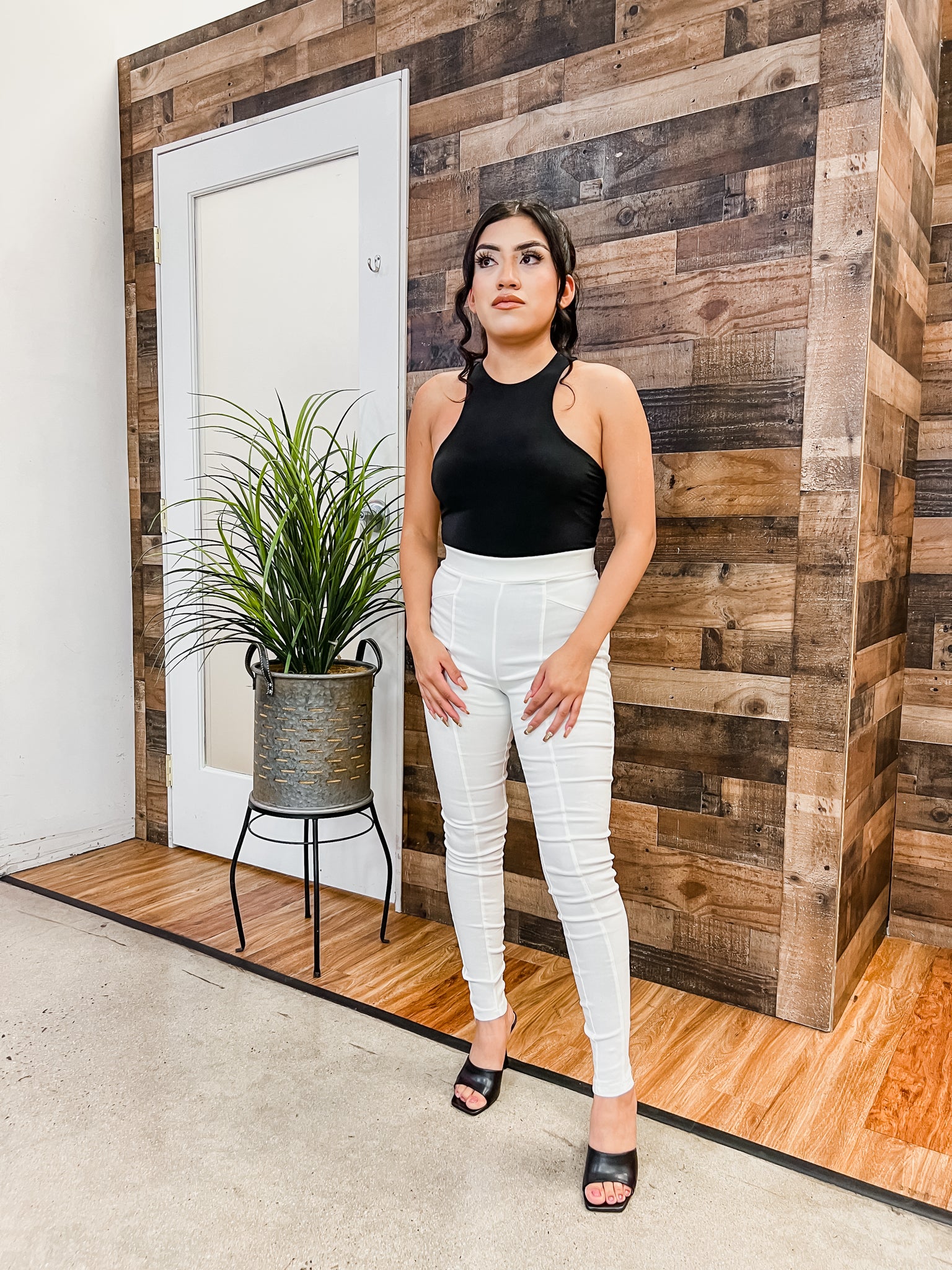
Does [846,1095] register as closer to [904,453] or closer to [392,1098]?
[392,1098]

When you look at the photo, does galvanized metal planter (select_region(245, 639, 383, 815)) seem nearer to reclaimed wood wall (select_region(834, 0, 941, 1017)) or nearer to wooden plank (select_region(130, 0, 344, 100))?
reclaimed wood wall (select_region(834, 0, 941, 1017))

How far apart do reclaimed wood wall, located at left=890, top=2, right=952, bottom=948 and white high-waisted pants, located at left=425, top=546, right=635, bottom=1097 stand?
112 cm

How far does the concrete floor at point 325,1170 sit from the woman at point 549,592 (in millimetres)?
111

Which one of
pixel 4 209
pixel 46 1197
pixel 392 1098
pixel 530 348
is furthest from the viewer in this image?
pixel 4 209

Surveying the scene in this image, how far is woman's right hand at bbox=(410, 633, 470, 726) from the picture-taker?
1511 millimetres

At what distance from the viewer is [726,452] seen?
6.19 ft

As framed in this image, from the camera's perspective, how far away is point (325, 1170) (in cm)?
144

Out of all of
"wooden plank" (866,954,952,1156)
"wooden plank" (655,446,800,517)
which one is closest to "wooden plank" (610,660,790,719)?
"wooden plank" (655,446,800,517)

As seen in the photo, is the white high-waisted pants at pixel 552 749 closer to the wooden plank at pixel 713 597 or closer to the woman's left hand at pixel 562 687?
the woman's left hand at pixel 562 687

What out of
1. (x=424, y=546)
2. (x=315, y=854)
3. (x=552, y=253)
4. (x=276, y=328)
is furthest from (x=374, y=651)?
(x=552, y=253)

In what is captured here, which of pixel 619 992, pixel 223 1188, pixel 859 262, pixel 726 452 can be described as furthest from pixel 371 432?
pixel 223 1188

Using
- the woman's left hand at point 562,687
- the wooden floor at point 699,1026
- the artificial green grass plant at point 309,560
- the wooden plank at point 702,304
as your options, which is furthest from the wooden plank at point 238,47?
the wooden floor at point 699,1026

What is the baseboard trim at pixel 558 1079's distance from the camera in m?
1.40

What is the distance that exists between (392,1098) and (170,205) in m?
2.41
